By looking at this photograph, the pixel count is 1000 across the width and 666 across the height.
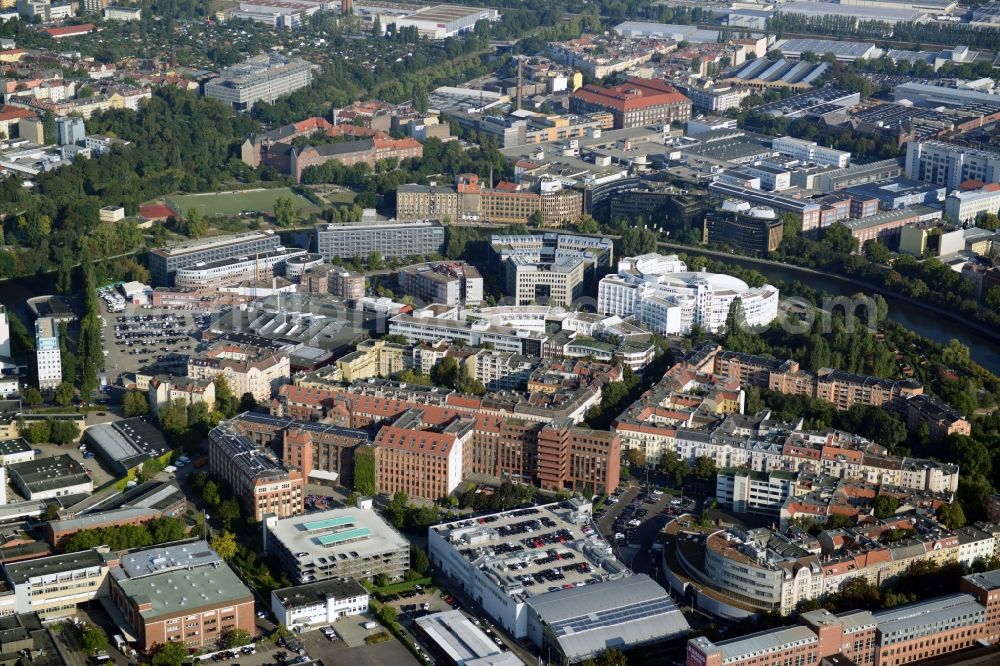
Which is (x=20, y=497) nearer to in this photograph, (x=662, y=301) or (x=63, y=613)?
(x=63, y=613)

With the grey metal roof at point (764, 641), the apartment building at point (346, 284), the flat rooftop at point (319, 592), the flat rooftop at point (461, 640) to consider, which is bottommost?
the flat rooftop at point (461, 640)

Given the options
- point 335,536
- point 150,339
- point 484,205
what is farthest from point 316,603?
point 484,205

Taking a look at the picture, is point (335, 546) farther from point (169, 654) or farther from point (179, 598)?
point (169, 654)

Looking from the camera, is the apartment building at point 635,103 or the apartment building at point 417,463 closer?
the apartment building at point 417,463

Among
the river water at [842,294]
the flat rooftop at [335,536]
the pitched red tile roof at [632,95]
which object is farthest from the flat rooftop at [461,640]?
the pitched red tile roof at [632,95]

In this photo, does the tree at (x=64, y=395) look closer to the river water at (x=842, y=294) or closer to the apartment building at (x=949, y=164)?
the river water at (x=842, y=294)

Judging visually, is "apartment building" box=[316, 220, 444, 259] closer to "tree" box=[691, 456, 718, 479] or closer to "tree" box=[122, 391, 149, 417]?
"tree" box=[122, 391, 149, 417]
